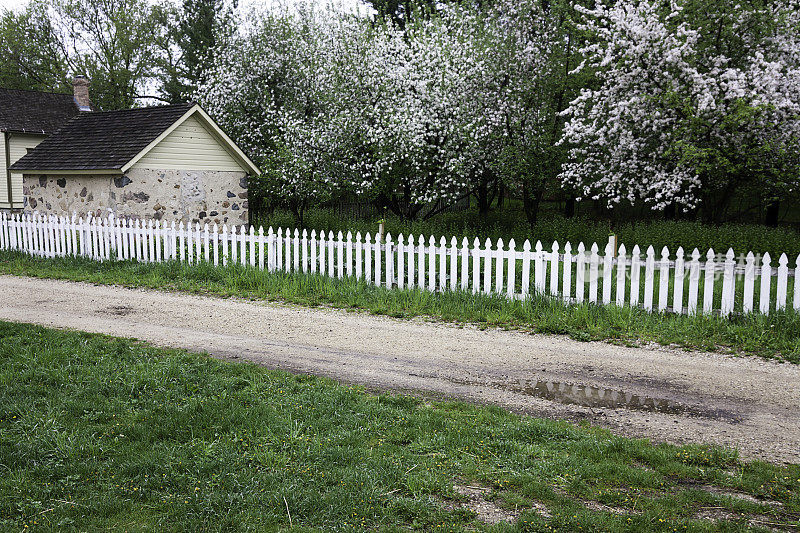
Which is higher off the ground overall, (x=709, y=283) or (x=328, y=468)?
(x=709, y=283)

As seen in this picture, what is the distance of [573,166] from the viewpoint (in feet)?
61.0

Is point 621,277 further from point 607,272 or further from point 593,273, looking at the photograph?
point 593,273

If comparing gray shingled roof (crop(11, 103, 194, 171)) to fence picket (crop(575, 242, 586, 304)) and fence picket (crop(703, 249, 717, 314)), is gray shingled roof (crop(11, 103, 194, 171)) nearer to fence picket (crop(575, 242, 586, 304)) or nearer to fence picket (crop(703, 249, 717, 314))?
fence picket (crop(575, 242, 586, 304))

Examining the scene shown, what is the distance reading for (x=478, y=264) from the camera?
413 inches

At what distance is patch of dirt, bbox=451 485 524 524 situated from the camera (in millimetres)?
3861

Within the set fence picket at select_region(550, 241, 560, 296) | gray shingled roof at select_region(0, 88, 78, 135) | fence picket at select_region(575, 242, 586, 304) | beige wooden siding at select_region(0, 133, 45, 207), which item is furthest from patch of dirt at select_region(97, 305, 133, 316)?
beige wooden siding at select_region(0, 133, 45, 207)

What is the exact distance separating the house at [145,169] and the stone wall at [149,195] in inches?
1.0

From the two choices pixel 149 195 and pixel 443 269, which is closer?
pixel 443 269

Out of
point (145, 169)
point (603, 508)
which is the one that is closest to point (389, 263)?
point (603, 508)

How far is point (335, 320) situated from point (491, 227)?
1257 centimetres

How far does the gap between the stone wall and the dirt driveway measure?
6.86 metres

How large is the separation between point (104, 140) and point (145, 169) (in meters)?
2.19

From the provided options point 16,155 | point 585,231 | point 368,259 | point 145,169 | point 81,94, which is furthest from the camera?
point 81,94

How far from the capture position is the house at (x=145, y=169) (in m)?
17.1
